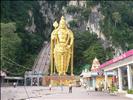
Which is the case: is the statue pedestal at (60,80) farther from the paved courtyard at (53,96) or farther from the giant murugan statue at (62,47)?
the paved courtyard at (53,96)

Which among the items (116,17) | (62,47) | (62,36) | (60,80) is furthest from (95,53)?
(60,80)

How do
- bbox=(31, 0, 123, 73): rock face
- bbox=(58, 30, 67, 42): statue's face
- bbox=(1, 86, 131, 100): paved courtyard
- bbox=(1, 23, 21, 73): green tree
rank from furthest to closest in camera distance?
bbox=(31, 0, 123, 73): rock face → bbox=(1, 23, 21, 73): green tree → bbox=(58, 30, 67, 42): statue's face → bbox=(1, 86, 131, 100): paved courtyard

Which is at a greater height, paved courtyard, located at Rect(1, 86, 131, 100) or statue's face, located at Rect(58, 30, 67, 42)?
statue's face, located at Rect(58, 30, 67, 42)

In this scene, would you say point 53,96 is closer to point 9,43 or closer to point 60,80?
point 60,80

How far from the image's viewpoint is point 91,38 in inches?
2489

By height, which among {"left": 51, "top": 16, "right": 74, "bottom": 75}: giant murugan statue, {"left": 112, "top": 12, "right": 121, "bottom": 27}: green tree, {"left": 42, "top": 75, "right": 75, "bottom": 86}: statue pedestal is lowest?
{"left": 42, "top": 75, "right": 75, "bottom": 86}: statue pedestal

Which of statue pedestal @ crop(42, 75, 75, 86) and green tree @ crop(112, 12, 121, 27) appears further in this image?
green tree @ crop(112, 12, 121, 27)

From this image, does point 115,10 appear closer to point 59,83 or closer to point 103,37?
point 103,37

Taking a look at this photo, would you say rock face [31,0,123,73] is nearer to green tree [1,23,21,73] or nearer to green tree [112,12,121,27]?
green tree [112,12,121,27]

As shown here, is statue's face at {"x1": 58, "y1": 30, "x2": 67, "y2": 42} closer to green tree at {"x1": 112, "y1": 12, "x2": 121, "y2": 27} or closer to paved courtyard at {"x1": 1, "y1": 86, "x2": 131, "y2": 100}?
green tree at {"x1": 112, "y1": 12, "x2": 121, "y2": 27}

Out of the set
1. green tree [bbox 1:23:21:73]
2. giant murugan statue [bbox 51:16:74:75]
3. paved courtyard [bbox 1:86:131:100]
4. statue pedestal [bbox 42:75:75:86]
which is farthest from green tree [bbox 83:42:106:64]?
paved courtyard [bbox 1:86:131:100]

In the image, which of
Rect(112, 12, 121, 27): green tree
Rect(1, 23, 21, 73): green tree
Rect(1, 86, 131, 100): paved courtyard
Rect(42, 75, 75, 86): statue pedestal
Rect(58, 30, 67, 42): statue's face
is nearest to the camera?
Rect(1, 86, 131, 100): paved courtyard

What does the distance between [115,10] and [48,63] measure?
608 inches

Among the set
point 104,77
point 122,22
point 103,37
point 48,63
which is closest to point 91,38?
point 103,37
